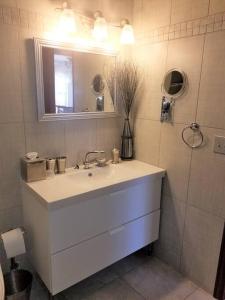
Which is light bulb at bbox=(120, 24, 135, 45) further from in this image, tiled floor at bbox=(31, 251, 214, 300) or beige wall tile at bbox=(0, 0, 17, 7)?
tiled floor at bbox=(31, 251, 214, 300)

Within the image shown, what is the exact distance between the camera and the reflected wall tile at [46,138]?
64.2 inches

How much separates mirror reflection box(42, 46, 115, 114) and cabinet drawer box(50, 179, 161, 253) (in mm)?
694

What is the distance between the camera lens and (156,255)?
6.89 ft

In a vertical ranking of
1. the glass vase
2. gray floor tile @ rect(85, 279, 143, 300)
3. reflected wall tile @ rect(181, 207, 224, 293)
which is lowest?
gray floor tile @ rect(85, 279, 143, 300)

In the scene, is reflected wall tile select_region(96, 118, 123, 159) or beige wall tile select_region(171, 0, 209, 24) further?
reflected wall tile select_region(96, 118, 123, 159)

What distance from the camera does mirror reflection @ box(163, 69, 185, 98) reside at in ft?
5.51

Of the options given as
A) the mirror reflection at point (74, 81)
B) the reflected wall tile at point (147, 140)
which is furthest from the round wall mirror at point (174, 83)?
the mirror reflection at point (74, 81)

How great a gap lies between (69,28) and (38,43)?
0.23 meters

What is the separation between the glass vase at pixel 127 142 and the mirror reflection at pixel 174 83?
44 cm

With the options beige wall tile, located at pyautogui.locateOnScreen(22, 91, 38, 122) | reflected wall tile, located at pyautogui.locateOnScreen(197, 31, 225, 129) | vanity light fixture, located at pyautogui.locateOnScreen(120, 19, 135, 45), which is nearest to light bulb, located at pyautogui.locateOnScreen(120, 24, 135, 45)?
vanity light fixture, located at pyautogui.locateOnScreen(120, 19, 135, 45)

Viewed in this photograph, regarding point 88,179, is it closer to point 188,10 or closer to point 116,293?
point 116,293

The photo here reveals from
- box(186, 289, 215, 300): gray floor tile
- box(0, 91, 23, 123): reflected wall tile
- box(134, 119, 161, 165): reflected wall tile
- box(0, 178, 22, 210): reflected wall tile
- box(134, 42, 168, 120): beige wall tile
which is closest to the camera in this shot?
box(0, 91, 23, 123): reflected wall tile

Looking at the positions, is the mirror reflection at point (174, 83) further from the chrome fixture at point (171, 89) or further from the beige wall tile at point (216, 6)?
the beige wall tile at point (216, 6)

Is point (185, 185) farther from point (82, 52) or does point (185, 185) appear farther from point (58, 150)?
point (82, 52)
